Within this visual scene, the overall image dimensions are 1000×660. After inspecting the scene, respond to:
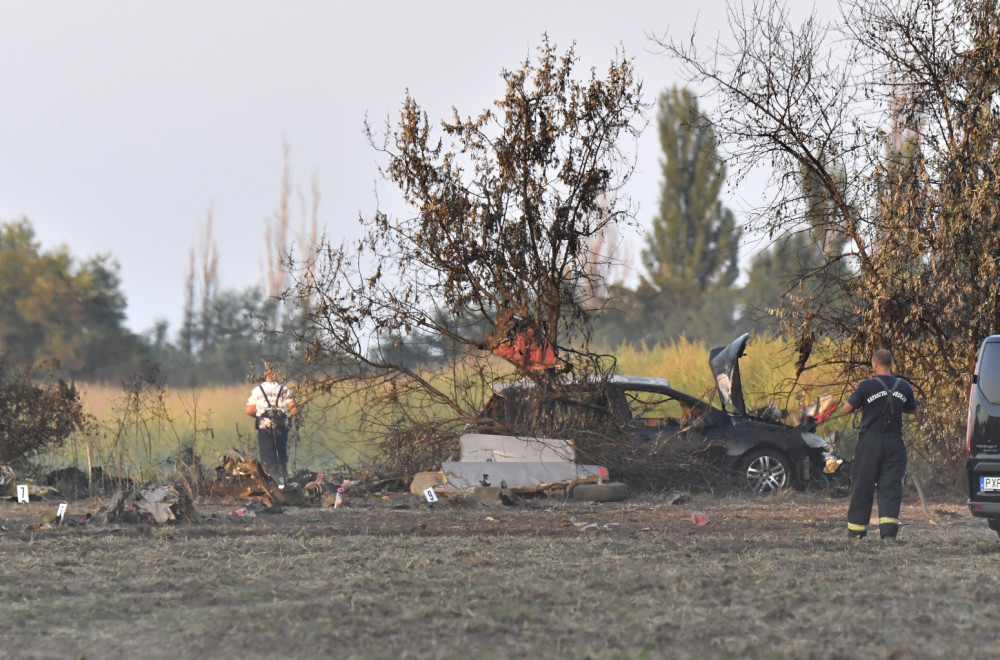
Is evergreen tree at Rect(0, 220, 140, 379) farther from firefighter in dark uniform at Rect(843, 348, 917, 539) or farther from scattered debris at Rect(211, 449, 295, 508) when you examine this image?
firefighter in dark uniform at Rect(843, 348, 917, 539)

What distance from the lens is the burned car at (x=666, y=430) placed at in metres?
14.3

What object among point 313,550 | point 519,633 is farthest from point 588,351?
point 519,633

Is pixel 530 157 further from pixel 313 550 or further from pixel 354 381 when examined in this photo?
pixel 313 550

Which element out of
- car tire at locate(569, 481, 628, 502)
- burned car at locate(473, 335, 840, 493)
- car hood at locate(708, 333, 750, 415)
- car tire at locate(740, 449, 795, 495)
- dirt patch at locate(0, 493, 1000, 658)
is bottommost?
dirt patch at locate(0, 493, 1000, 658)

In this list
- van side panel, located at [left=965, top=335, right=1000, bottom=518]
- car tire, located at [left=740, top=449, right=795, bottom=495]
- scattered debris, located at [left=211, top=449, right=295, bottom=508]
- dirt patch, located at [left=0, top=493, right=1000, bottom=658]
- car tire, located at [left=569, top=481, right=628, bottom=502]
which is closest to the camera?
dirt patch, located at [left=0, top=493, right=1000, bottom=658]

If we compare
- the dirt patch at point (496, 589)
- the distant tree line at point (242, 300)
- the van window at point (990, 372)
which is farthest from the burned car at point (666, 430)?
the distant tree line at point (242, 300)

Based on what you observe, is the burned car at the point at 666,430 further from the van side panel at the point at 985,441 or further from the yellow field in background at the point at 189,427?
the van side panel at the point at 985,441

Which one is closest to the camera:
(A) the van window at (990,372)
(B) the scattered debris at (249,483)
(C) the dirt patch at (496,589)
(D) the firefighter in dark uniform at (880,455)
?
(C) the dirt patch at (496,589)

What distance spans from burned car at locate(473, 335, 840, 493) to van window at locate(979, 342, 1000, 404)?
4545 mm

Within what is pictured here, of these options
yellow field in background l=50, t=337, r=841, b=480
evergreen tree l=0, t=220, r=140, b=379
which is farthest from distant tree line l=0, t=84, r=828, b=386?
yellow field in background l=50, t=337, r=841, b=480

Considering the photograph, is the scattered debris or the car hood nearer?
the scattered debris

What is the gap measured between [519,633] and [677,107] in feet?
134

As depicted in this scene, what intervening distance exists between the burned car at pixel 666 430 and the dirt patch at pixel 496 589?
271 cm

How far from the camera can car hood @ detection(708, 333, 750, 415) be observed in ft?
47.4
